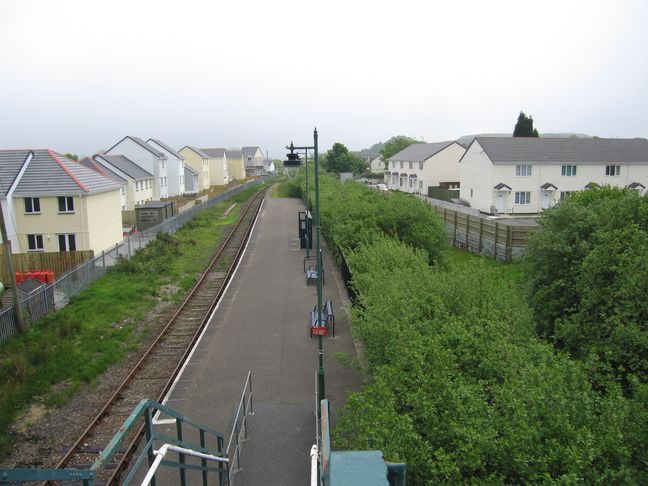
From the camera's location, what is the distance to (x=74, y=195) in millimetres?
30812

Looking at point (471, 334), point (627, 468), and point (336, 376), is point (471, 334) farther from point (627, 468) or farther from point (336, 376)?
point (336, 376)

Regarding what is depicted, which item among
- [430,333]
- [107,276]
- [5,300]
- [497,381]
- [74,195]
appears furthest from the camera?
[74,195]

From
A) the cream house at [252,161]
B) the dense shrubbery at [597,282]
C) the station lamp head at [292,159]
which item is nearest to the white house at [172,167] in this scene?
the station lamp head at [292,159]

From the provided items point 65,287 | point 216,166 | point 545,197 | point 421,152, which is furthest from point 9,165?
point 216,166

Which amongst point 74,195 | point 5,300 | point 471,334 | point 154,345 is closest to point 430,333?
point 471,334

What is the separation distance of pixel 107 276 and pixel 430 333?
22.3 meters

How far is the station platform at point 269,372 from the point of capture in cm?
1131

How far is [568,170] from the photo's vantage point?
50.6 m

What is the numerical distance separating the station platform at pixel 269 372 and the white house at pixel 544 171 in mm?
28054

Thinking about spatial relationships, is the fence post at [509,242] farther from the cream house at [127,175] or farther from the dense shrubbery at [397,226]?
the cream house at [127,175]

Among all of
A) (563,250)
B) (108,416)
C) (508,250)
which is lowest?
(108,416)

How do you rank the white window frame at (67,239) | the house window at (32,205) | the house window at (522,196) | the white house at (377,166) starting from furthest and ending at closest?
the white house at (377,166) → the house window at (522,196) → the white window frame at (67,239) → the house window at (32,205)

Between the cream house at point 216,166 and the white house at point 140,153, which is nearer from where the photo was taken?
the white house at point 140,153

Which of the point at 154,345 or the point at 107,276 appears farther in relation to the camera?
the point at 107,276
